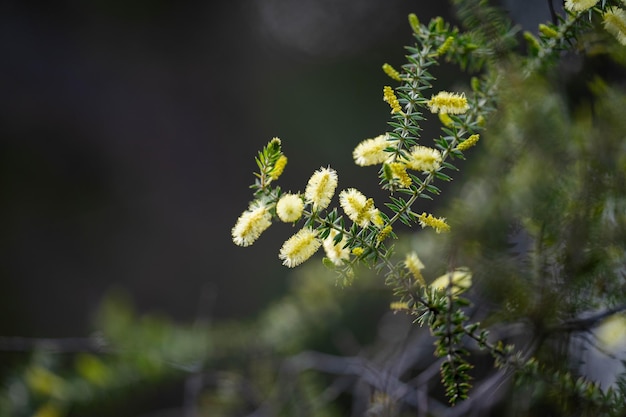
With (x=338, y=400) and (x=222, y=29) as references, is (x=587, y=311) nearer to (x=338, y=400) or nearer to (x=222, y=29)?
(x=338, y=400)

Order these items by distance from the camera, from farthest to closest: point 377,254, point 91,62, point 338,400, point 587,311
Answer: point 91,62
point 338,400
point 587,311
point 377,254

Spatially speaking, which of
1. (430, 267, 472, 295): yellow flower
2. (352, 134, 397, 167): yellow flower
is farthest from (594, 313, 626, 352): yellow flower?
(352, 134, 397, 167): yellow flower

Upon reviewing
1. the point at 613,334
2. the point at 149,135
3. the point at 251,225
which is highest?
the point at 149,135

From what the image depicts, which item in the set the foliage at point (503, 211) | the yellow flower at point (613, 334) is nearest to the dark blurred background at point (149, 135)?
the foliage at point (503, 211)

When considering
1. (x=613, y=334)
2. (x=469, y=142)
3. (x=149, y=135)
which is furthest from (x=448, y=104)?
(x=149, y=135)

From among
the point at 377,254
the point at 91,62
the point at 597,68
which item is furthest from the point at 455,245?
the point at 91,62

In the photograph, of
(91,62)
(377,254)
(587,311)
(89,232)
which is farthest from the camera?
(91,62)

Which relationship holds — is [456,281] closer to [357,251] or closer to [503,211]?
Answer: [357,251]
